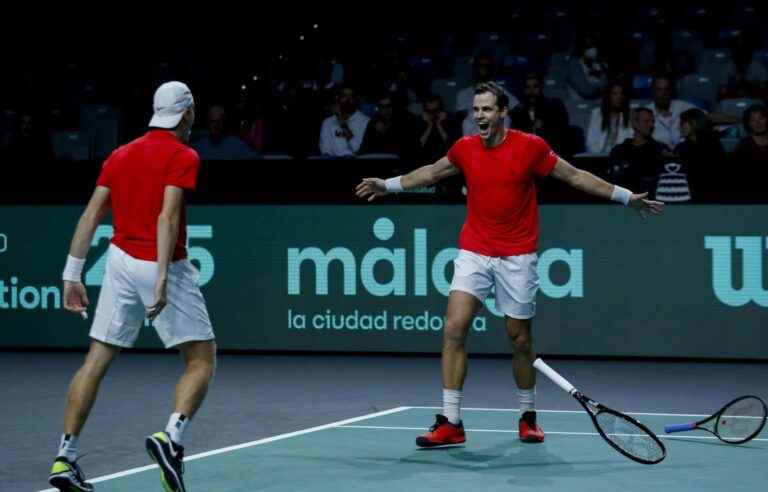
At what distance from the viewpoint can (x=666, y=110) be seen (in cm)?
1438

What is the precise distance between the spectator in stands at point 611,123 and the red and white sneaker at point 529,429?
5953 mm

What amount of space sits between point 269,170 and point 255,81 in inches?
180

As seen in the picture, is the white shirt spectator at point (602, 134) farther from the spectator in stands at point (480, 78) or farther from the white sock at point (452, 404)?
the white sock at point (452, 404)

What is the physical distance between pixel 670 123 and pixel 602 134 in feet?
2.22

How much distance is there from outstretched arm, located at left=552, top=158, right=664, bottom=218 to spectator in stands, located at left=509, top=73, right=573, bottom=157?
482 centimetres

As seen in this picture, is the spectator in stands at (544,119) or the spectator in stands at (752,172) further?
the spectator in stands at (544,119)

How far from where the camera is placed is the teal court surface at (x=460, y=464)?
7055mm

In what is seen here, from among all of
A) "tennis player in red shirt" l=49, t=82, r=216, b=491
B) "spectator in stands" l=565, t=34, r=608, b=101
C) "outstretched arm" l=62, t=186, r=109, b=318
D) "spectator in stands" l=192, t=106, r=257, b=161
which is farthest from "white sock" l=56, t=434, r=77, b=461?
"spectator in stands" l=565, t=34, r=608, b=101

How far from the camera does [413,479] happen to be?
7.24 metres

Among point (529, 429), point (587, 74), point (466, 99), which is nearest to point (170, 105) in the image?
point (529, 429)

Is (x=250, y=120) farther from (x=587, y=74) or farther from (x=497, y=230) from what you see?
(x=497, y=230)

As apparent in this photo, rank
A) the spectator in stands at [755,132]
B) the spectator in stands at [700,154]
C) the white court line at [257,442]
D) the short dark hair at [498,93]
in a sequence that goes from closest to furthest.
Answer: the white court line at [257,442] → the short dark hair at [498,93] → the spectator in stands at [700,154] → the spectator in stands at [755,132]

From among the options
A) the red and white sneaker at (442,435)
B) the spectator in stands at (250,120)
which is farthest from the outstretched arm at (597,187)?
the spectator in stands at (250,120)

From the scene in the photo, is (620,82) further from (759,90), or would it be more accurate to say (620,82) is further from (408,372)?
(408,372)
